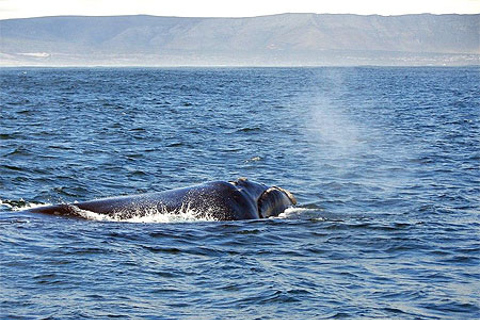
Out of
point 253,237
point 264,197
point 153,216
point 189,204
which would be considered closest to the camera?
point 253,237

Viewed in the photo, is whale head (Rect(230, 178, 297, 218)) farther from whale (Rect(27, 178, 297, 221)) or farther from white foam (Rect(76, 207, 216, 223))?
white foam (Rect(76, 207, 216, 223))

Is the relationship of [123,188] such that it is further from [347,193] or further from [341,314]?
[341,314]

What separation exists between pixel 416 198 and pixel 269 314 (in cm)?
844

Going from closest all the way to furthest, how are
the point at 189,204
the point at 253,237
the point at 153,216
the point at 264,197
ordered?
the point at 253,237 → the point at 153,216 → the point at 189,204 → the point at 264,197

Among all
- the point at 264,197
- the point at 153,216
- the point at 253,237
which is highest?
the point at 264,197

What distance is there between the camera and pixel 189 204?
13.5 meters

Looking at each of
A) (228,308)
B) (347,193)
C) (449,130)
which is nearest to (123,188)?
(347,193)

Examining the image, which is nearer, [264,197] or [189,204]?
[189,204]

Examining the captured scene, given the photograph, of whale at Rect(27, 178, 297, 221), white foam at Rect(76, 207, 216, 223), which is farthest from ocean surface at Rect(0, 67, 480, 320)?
whale at Rect(27, 178, 297, 221)

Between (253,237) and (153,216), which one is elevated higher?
(153,216)

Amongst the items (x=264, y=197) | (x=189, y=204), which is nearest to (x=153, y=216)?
(x=189, y=204)

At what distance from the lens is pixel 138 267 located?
10.7m

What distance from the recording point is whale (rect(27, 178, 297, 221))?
43.7 ft

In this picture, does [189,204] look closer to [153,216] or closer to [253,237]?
[153,216]
